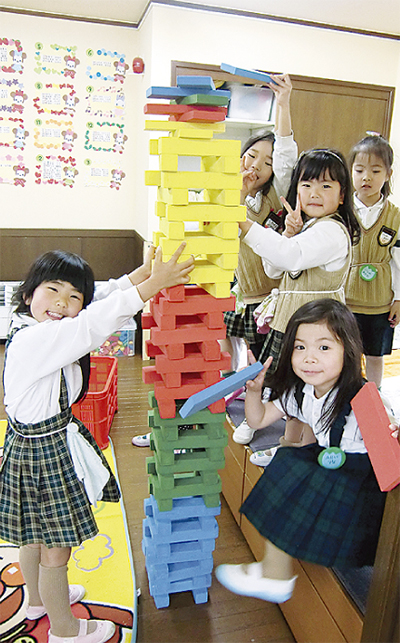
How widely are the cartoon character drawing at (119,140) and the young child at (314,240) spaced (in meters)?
2.64

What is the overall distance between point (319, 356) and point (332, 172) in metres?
0.66

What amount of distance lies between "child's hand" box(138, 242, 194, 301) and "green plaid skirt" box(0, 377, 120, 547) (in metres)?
0.36

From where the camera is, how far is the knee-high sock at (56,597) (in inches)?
55.2

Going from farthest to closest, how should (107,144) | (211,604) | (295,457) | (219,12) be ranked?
(107,144), (219,12), (211,604), (295,457)

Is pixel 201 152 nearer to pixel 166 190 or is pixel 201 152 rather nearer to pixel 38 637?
pixel 166 190

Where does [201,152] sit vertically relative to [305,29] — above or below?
below

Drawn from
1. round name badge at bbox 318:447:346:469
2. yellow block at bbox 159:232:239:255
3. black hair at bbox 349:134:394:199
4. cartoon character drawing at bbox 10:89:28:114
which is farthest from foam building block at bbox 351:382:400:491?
cartoon character drawing at bbox 10:89:28:114

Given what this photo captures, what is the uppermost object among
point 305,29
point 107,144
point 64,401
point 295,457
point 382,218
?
point 305,29

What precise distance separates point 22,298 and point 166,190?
508 mm

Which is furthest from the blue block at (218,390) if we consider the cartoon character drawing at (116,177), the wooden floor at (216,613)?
the cartoon character drawing at (116,177)

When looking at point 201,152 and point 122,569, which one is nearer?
point 201,152

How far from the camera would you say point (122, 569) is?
178 cm

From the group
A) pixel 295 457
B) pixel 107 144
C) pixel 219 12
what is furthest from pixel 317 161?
pixel 107 144

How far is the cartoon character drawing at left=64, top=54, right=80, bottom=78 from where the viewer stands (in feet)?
12.8
